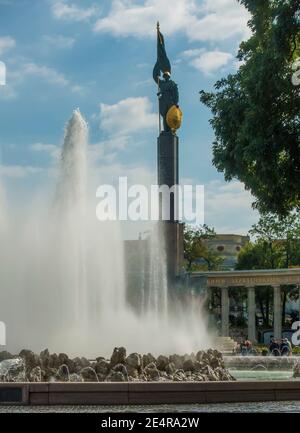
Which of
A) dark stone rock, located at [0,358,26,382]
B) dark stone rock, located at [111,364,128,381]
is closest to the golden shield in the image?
dark stone rock, located at [0,358,26,382]

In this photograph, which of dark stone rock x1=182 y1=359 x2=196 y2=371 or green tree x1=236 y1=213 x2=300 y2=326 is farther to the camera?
green tree x1=236 y1=213 x2=300 y2=326

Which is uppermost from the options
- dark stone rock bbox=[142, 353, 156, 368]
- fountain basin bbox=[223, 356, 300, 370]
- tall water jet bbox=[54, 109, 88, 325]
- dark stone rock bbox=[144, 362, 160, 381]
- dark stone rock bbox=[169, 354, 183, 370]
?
tall water jet bbox=[54, 109, 88, 325]

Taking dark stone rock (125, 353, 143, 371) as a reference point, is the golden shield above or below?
above

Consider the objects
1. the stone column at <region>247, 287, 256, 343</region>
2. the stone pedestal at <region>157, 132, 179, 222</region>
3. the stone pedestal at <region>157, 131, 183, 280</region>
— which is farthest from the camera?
the stone column at <region>247, 287, 256, 343</region>

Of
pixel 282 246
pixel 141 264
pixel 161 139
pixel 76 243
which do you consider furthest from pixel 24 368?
pixel 282 246

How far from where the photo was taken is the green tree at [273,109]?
21.2m

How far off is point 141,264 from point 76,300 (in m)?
17.9

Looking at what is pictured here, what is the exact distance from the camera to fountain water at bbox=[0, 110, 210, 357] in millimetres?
25297

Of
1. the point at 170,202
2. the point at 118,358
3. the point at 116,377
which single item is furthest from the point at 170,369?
the point at 170,202

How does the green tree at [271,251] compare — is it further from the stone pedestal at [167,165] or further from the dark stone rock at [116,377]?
the dark stone rock at [116,377]

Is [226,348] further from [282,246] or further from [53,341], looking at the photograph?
[282,246]

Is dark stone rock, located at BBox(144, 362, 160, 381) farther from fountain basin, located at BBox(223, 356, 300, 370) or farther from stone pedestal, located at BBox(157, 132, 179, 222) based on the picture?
stone pedestal, located at BBox(157, 132, 179, 222)

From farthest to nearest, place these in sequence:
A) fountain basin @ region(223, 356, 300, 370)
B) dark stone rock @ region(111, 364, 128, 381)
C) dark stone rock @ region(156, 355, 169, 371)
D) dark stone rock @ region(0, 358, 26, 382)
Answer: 1. fountain basin @ region(223, 356, 300, 370)
2. dark stone rock @ region(156, 355, 169, 371)
3. dark stone rock @ region(0, 358, 26, 382)
4. dark stone rock @ region(111, 364, 128, 381)

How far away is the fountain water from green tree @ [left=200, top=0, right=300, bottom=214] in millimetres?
6508
